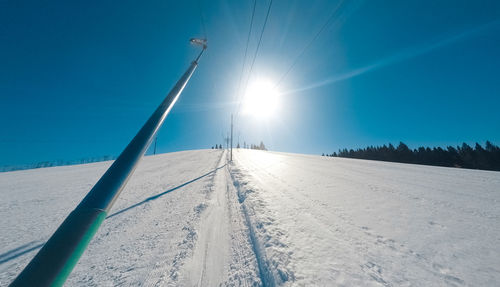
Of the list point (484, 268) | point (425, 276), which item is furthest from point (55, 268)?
point (484, 268)

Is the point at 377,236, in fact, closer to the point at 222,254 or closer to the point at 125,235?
the point at 222,254

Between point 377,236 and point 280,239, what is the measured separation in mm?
1972

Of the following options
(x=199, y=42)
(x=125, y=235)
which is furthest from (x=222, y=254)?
(x=199, y=42)

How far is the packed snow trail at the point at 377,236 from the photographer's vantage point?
230 cm

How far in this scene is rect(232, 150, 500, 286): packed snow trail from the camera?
230 cm

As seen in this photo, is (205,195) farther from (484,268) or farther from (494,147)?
(494,147)

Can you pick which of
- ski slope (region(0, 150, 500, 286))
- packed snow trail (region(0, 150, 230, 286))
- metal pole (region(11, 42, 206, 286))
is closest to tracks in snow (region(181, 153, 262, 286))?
ski slope (region(0, 150, 500, 286))

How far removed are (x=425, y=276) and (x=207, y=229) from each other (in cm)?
370

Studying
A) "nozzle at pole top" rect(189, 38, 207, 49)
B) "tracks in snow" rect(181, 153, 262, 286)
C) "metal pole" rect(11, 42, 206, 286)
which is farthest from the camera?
"nozzle at pole top" rect(189, 38, 207, 49)

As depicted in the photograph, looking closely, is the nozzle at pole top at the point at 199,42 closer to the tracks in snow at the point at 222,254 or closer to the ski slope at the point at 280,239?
the ski slope at the point at 280,239

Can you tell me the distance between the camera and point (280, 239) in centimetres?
302

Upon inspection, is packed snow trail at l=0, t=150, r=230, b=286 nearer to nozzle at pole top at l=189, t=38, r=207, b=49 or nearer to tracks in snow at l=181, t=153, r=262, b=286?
tracks in snow at l=181, t=153, r=262, b=286

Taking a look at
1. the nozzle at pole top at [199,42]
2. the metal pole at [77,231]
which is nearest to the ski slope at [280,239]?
the metal pole at [77,231]

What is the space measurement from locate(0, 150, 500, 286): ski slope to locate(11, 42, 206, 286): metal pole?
1.68 meters
